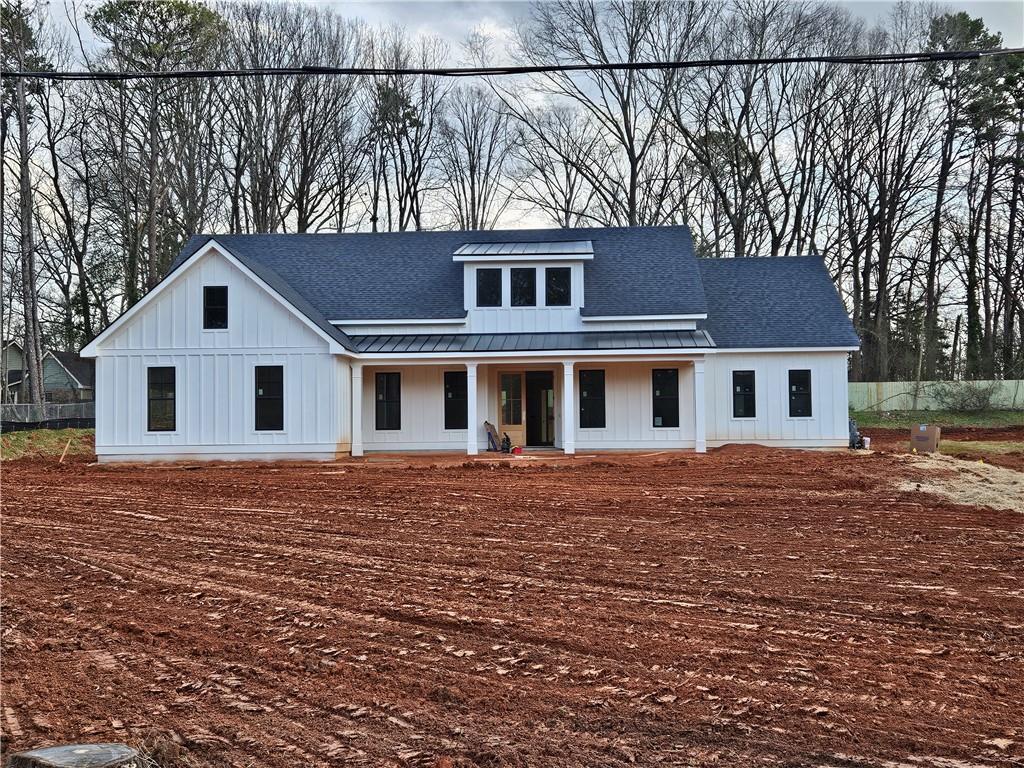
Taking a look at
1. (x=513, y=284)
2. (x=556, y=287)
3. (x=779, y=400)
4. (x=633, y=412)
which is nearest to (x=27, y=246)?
(x=513, y=284)

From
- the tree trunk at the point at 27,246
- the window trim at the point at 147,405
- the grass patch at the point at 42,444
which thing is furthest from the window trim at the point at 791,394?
the tree trunk at the point at 27,246

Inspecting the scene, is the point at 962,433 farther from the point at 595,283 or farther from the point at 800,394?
the point at 595,283

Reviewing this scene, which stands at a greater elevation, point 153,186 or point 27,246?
point 153,186

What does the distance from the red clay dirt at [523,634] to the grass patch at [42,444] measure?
12.6 meters

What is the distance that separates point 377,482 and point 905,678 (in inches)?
445

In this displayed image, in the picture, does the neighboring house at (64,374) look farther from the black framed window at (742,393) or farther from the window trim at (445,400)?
the black framed window at (742,393)

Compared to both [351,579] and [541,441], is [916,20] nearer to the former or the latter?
[541,441]

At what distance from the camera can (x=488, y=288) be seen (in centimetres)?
2292

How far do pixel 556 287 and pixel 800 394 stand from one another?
21.6ft

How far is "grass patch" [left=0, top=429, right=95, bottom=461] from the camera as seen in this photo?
22688 millimetres

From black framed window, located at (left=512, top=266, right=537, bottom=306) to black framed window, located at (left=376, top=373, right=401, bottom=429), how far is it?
3581mm

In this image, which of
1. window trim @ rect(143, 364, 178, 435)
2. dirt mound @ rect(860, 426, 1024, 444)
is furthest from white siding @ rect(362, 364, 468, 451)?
dirt mound @ rect(860, 426, 1024, 444)

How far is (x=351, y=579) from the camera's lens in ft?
25.8

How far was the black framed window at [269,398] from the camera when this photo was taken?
20.4 metres
